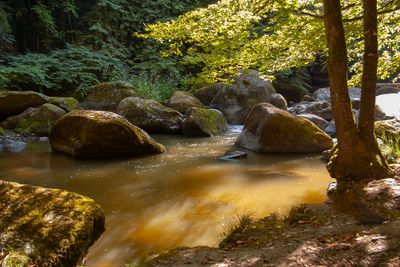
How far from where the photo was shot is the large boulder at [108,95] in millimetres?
15184

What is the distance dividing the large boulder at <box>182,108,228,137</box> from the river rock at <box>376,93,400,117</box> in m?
6.04

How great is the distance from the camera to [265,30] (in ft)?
21.1

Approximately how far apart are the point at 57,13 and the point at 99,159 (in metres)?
15.5

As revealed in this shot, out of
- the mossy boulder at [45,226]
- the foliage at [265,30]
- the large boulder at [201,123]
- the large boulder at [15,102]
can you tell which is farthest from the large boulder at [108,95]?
the mossy boulder at [45,226]

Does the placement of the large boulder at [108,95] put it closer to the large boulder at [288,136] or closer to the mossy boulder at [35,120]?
the mossy boulder at [35,120]

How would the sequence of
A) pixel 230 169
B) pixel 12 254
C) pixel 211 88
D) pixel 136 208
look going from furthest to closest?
pixel 211 88 < pixel 230 169 < pixel 136 208 < pixel 12 254

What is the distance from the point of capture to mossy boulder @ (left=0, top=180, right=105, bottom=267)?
9.49ft

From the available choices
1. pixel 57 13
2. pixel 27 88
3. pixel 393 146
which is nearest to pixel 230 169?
pixel 393 146

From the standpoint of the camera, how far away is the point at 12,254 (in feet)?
9.21

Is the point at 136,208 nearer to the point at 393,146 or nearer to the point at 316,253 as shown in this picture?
the point at 316,253

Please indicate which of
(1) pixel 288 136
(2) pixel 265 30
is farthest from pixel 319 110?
(2) pixel 265 30

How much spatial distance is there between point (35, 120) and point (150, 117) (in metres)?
3.99

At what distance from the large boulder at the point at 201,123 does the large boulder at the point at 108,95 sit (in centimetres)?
358

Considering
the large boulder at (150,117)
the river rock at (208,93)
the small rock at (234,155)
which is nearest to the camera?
the small rock at (234,155)
